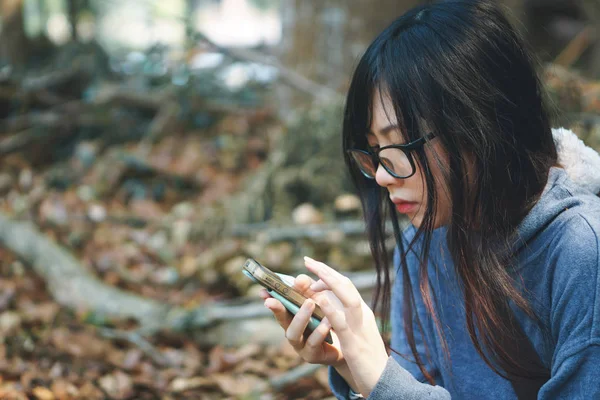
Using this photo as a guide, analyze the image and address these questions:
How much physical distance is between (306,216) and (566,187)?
7.64ft

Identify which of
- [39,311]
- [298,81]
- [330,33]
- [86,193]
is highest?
[330,33]

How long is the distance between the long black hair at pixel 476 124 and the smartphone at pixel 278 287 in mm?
297

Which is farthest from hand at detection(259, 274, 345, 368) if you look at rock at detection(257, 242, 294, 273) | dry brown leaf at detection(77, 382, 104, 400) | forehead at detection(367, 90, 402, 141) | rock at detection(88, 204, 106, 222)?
rock at detection(88, 204, 106, 222)

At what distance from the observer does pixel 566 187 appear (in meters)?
1.43

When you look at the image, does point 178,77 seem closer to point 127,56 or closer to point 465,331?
point 127,56

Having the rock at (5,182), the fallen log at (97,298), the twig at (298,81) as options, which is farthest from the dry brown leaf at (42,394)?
Answer: the rock at (5,182)

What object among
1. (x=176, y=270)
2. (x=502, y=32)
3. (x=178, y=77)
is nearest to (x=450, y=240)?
(x=502, y=32)

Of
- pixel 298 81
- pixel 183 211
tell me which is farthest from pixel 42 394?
pixel 298 81

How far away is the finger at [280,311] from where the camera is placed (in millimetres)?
1442

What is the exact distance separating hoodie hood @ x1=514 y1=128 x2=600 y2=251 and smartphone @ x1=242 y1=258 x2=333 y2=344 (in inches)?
20.6

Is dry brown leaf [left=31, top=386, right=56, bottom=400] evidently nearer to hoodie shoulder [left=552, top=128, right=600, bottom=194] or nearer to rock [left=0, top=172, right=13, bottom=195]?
hoodie shoulder [left=552, top=128, right=600, bottom=194]

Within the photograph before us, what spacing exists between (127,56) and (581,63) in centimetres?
571

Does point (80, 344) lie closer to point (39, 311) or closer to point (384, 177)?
point (39, 311)

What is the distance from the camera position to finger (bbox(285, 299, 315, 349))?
1375 mm
